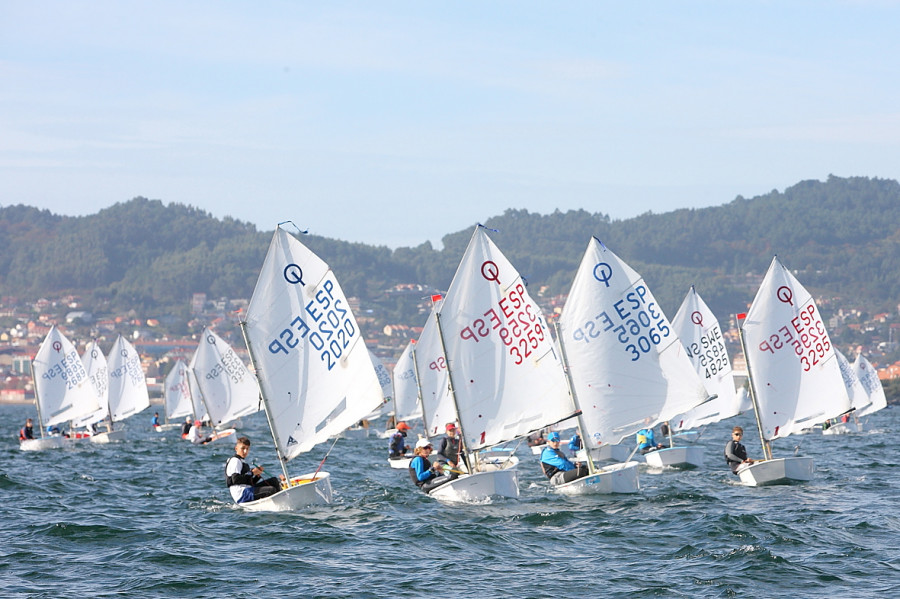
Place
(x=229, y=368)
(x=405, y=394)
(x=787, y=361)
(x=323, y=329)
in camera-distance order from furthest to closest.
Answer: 1. (x=405, y=394)
2. (x=229, y=368)
3. (x=787, y=361)
4. (x=323, y=329)

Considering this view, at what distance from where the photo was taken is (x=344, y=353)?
23578 millimetres

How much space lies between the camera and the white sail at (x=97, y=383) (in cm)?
4964

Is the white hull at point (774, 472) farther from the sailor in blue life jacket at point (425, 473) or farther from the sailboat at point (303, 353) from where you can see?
the sailboat at point (303, 353)

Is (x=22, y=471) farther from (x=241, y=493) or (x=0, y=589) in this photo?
(x=0, y=589)

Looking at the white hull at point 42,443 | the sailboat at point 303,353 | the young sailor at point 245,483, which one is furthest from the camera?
the white hull at point 42,443

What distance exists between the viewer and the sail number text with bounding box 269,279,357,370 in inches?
907

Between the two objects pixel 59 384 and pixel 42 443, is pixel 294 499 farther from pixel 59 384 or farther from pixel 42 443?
pixel 59 384

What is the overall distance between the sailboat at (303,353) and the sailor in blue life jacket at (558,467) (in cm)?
423

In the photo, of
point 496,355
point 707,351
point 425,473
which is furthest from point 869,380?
point 425,473

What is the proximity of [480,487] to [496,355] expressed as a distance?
299 cm

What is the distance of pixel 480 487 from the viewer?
22.0m

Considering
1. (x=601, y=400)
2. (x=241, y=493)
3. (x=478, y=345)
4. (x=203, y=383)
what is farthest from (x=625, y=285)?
(x=203, y=383)

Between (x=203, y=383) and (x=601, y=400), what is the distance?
2702cm

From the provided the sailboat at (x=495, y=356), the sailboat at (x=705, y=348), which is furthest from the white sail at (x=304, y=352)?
the sailboat at (x=705, y=348)
